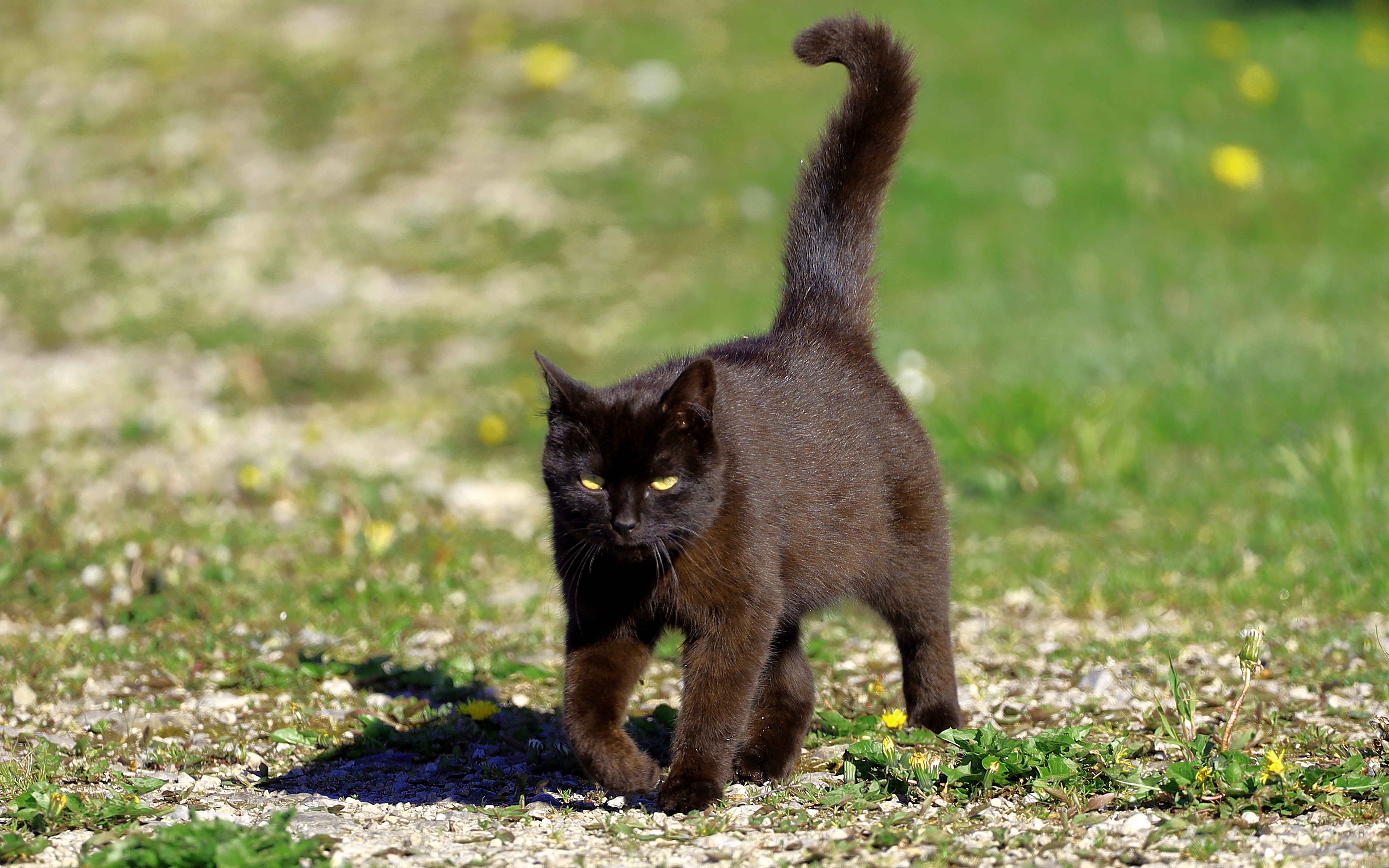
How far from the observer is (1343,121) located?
10508 mm

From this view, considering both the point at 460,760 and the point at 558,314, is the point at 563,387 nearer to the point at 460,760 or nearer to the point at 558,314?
the point at 460,760

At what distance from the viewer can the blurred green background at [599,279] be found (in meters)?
6.27

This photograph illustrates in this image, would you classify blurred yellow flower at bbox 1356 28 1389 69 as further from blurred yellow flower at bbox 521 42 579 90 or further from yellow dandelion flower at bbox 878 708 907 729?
yellow dandelion flower at bbox 878 708 907 729

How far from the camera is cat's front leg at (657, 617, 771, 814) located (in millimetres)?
3697

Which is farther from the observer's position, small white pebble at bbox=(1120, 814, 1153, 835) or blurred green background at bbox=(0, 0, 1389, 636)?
blurred green background at bbox=(0, 0, 1389, 636)

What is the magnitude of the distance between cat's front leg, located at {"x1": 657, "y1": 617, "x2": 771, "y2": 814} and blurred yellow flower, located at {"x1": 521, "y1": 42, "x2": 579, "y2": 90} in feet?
28.9

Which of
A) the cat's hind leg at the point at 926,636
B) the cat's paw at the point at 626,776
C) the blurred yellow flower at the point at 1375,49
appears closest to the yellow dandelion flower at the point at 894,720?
the cat's hind leg at the point at 926,636

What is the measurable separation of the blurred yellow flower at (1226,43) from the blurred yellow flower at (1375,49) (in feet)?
2.88

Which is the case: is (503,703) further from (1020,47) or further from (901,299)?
(1020,47)

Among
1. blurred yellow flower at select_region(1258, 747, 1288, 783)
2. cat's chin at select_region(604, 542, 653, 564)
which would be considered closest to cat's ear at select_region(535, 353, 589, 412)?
cat's chin at select_region(604, 542, 653, 564)

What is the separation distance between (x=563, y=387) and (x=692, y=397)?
347mm

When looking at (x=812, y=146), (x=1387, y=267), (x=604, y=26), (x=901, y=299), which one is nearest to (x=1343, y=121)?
(x=1387, y=267)

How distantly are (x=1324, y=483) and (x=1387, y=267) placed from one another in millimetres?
3219

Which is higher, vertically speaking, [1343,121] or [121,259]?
[1343,121]
